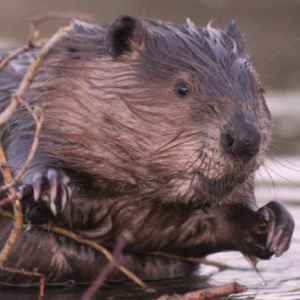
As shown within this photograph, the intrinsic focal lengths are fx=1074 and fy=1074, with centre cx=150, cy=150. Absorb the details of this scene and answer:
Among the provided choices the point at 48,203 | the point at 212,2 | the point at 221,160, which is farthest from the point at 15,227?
the point at 212,2

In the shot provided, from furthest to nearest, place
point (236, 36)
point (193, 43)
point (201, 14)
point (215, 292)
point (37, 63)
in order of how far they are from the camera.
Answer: point (201, 14), point (236, 36), point (193, 43), point (215, 292), point (37, 63)

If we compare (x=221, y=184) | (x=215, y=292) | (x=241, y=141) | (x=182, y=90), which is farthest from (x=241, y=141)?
(x=215, y=292)

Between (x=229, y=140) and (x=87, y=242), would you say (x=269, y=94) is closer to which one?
(x=87, y=242)

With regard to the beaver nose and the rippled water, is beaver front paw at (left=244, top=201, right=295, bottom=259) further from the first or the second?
the beaver nose

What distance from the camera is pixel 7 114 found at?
3146 millimetres

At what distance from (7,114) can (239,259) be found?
151 centimetres

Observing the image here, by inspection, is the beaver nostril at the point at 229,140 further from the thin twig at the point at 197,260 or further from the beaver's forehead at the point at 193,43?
the thin twig at the point at 197,260

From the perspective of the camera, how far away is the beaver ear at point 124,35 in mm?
3664

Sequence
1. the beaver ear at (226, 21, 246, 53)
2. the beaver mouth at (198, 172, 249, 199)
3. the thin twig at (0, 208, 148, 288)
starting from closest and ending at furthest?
1. the beaver mouth at (198, 172, 249, 199)
2. the thin twig at (0, 208, 148, 288)
3. the beaver ear at (226, 21, 246, 53)

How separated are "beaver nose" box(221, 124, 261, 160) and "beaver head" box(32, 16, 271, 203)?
0.02m

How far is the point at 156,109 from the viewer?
11.8 ft

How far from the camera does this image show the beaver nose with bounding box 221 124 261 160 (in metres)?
3.36

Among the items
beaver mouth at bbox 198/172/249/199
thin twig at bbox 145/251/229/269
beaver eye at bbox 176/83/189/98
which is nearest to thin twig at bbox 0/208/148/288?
thin twig at bbox 145/251/229/269

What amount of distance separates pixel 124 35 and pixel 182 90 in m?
0.30
